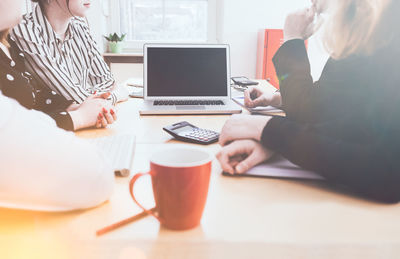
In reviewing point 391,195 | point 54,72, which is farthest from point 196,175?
point 54,72

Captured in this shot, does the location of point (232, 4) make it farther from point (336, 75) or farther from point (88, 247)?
point (88, 247)

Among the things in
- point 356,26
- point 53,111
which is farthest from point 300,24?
point 53,111

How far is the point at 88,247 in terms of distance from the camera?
405 millimetres

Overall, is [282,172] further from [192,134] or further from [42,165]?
[42,165]

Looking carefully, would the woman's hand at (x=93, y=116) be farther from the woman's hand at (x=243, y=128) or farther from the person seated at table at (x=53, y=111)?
the woman's hand at (x=243, y=128)

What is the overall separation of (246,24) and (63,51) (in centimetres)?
193

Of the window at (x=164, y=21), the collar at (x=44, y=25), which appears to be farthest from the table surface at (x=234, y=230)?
the window at (x=164, y=21)

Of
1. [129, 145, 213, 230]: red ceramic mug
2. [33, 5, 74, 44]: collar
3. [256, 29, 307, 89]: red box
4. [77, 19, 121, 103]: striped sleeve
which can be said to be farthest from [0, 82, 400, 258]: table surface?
[256, 29, 307, 89]: red box

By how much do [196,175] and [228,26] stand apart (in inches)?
107

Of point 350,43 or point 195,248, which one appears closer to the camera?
point 195,248

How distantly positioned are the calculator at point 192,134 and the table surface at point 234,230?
271mm

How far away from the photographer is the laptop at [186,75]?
127cm

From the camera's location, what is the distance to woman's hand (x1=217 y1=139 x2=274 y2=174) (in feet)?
2.00

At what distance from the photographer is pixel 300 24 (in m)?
0.92
